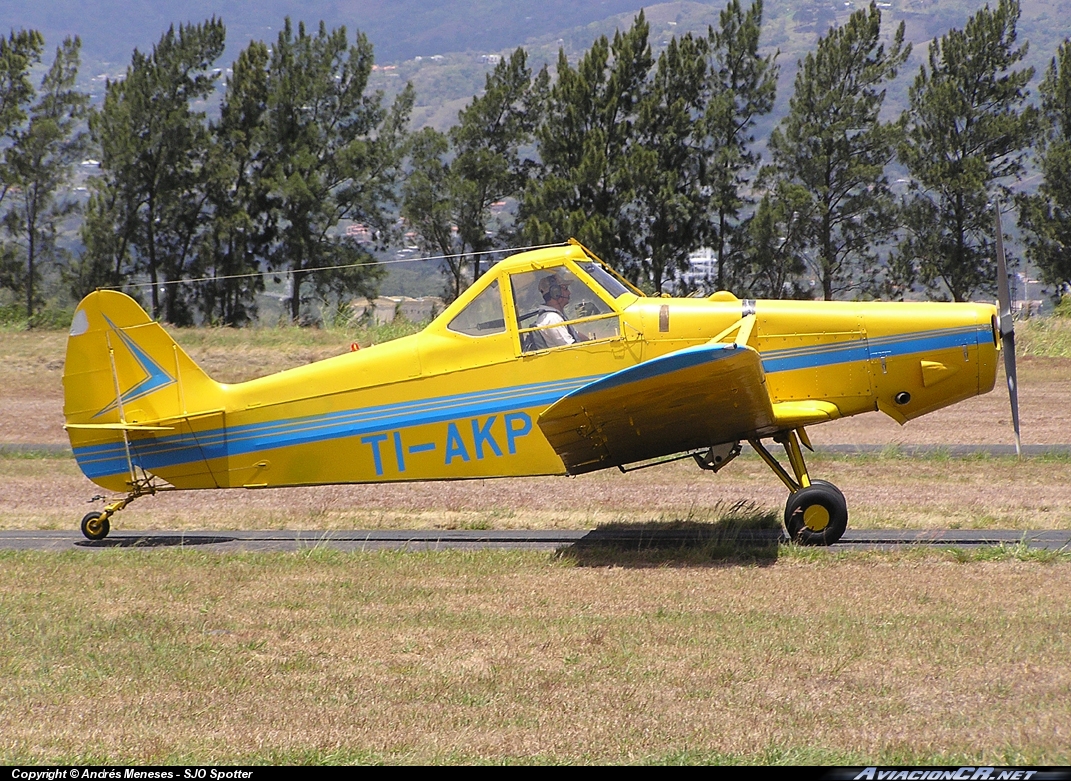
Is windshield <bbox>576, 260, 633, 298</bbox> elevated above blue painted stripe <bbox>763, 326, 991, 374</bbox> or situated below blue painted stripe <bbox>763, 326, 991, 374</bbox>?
above

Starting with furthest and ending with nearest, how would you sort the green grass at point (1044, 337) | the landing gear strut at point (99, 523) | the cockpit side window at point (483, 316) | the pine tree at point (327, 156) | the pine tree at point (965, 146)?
the pine tree at point (327, 156) < the pine tree at point (965, 146) < the green grass at point (1044, 337) < the landing gear strut at point (99, 523) < the cockpit side window at point (483, 316)

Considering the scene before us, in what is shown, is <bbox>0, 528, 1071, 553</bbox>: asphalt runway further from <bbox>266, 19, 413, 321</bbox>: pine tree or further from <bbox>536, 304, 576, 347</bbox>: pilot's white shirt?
<bbox>266, 19, 413, 321</bbox>: pine tree

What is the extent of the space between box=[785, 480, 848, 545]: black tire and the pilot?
2435 mm

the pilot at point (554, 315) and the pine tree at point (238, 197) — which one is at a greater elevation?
the pine tree at point (238, 197)

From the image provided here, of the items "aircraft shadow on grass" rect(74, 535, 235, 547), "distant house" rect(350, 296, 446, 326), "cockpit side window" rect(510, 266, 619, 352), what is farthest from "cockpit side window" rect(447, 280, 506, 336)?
"distant house" rect(350, 296, 446, 326)

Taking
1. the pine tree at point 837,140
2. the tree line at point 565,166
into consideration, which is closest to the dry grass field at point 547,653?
the tree line at point 565,166

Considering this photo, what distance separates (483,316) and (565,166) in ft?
104

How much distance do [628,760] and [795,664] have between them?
1744 mm

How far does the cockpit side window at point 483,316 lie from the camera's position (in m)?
10.8

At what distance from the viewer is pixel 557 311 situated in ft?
34.9

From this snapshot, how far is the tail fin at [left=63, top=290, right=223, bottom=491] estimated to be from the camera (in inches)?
462

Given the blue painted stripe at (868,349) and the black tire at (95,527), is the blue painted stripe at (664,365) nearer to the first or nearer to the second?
the blue painted stripe at (868,349)

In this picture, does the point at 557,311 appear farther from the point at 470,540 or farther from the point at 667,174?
the point at 667,174

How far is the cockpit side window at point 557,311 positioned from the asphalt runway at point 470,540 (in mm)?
1988
